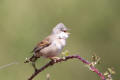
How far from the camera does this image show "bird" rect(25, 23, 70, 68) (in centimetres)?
470

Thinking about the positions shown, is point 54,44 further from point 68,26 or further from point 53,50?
point 68,26

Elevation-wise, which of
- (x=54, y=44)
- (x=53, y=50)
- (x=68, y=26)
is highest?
(x=68, y=26)

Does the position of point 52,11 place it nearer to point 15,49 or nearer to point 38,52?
point 15,49

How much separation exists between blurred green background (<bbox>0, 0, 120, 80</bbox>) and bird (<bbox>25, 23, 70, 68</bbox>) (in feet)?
13.1

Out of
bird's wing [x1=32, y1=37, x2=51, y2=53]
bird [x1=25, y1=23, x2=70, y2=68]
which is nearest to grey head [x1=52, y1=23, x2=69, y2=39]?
bird [x1=25, y1=23, x2=70, y2=68]

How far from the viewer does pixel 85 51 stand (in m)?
12.0

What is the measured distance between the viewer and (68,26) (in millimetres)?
12758

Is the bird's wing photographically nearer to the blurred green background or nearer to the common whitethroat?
the common whitethroat

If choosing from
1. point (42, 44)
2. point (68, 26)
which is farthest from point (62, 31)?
point (68, 26)

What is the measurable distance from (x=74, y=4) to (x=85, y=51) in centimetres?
149

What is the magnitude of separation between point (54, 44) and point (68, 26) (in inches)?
307

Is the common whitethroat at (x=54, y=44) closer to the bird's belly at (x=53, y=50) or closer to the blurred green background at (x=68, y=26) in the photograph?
the bird's belly at (x=53, y=50)

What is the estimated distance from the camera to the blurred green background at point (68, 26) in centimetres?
1031

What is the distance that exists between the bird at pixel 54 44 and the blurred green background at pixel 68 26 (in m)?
3.99
